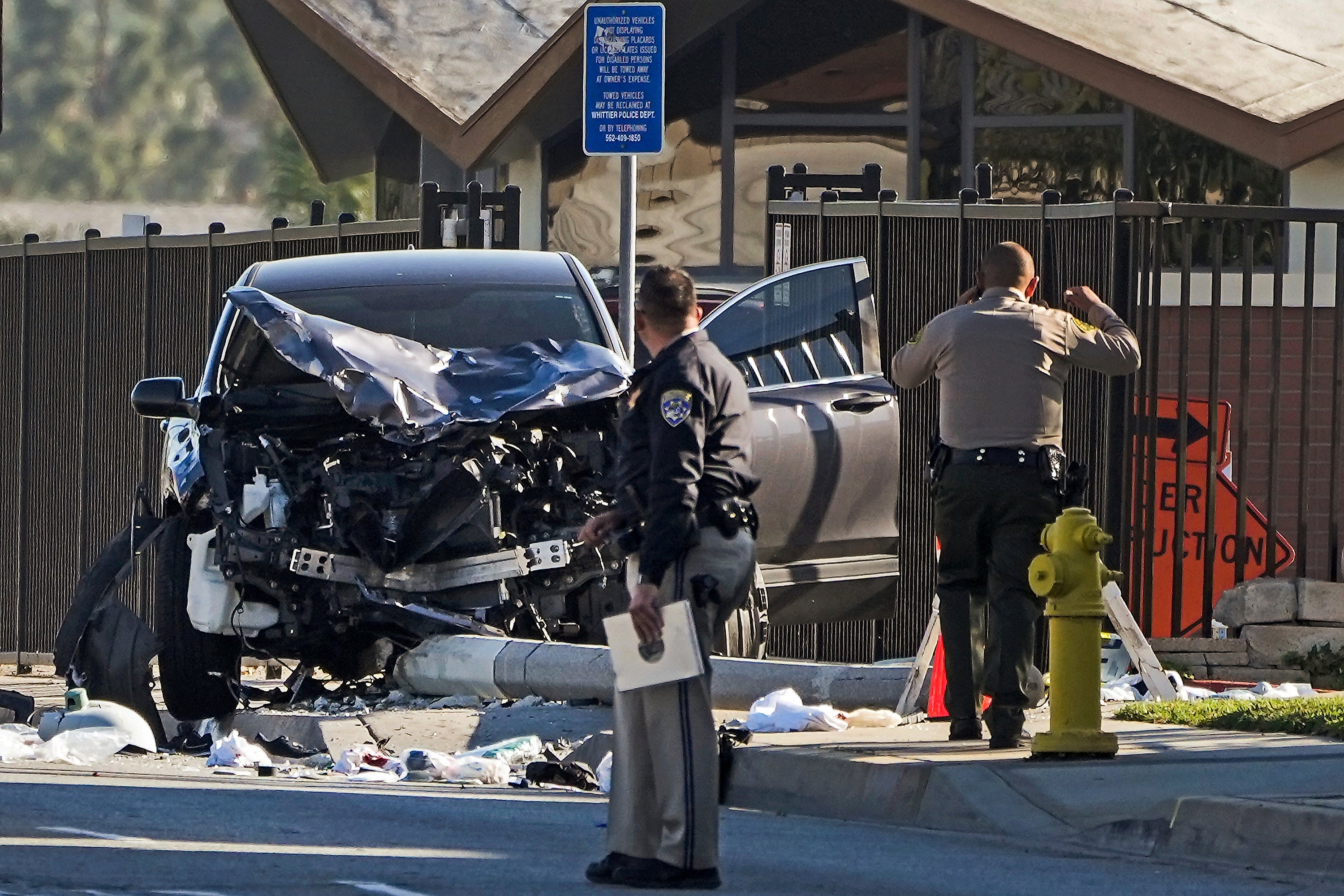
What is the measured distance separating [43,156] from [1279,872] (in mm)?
38129

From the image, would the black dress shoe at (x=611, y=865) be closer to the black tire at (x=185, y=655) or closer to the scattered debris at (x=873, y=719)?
the scattered debris at (x=873, y=719)

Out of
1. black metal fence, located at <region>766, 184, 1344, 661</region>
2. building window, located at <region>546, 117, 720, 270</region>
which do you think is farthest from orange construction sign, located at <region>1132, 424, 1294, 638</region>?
building window, located at <region>546, 117, 720, 270</region>

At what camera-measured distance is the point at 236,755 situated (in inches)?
386

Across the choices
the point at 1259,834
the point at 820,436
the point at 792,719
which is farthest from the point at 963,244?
the point at 1259,834

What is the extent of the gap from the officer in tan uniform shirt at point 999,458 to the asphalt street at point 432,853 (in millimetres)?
946

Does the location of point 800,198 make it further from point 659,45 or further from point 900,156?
point 900,156

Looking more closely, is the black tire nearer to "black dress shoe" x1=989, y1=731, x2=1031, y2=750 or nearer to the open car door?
the open car door

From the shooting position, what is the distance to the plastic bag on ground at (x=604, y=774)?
888 cm

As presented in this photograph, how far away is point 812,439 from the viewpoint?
11266mm

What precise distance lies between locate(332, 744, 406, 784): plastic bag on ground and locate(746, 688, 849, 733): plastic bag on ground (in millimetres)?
1303

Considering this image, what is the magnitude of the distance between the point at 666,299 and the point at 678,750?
1.19 metres

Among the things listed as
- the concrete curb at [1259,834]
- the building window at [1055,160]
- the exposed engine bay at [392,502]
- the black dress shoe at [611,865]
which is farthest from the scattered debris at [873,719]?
the building window at [1055,160]

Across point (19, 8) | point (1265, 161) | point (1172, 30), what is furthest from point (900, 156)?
point (19, 8)

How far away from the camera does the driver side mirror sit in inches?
429
